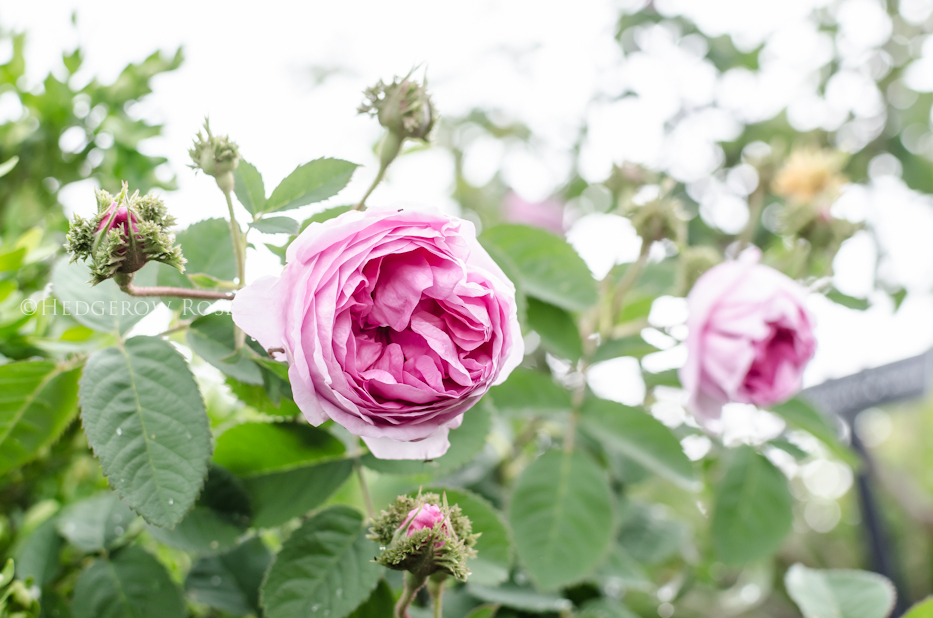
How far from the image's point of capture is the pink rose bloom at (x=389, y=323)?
0.88ft

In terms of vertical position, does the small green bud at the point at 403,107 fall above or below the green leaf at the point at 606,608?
above

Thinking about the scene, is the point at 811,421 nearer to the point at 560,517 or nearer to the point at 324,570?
the point at 560,517

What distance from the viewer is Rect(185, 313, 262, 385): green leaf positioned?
0.34 metres

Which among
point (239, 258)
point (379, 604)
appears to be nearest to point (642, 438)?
point (379, 604)

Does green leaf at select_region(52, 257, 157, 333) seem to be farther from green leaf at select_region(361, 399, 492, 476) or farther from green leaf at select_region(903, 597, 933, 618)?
green leaf at select_region(903, 597, 933, 618)

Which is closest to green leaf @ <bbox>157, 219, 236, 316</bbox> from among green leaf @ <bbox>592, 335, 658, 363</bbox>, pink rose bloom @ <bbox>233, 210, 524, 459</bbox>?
pink rose bloom @ <bbox>233, 210, 524, 459</bbox>

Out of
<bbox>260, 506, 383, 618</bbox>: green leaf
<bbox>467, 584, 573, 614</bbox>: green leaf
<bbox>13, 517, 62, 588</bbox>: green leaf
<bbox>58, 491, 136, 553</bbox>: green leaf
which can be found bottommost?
<bbox>467, 584, 573, 614</bbox>: green leaf

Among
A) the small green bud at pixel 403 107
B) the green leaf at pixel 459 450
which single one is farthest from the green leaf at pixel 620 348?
the small green bud at pixel 403 107

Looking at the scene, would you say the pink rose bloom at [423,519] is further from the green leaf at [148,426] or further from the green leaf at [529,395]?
the green leaf at [529,395]

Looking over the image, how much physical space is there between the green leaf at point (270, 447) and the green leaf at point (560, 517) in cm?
18

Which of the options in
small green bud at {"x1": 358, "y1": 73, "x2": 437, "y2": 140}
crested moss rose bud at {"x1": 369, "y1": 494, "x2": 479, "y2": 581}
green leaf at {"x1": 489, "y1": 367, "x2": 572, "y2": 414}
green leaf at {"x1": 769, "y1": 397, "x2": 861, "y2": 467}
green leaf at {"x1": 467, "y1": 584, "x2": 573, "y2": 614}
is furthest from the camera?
green leaf at {"x1": 769, "y1": 397, "x2": 861, "y2": 467}

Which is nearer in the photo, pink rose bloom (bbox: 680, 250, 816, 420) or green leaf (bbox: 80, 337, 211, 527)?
green leaf (bbox: 80, 337, 211, 527)

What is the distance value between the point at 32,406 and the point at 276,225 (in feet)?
0.73

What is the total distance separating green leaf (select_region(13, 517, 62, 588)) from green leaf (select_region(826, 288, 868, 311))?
82cm
